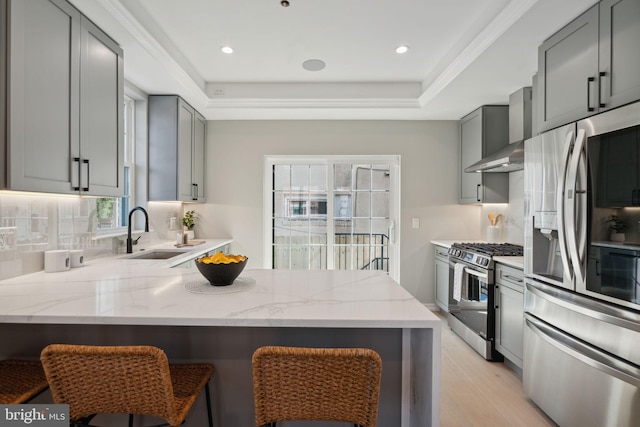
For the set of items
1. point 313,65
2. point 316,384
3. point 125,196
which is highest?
point 313,65

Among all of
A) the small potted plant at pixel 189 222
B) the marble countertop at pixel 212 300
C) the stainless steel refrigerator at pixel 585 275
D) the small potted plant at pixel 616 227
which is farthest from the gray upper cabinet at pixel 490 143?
the small potted plant at pixel 189 222

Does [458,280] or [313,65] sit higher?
[313,65]

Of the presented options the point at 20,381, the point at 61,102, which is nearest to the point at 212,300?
the point at 20,381

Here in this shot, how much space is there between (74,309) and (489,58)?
300 centimetres

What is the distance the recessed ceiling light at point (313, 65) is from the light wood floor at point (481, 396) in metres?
2.97

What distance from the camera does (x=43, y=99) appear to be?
173cm

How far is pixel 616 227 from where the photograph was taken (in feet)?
5.40

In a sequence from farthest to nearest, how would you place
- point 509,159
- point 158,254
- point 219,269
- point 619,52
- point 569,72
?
1. point 158,254
2. point 509,159
3. point 569,72
4. point 619,52
5. point 219,269

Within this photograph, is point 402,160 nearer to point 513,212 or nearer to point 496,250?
point 513,212

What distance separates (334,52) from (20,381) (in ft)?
9.93

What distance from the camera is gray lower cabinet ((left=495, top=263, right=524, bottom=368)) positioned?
2544mm

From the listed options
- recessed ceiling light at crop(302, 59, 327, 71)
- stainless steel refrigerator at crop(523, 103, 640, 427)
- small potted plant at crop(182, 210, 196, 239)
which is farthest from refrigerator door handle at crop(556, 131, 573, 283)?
small potted plant at crop(182, 210, 196, 239)

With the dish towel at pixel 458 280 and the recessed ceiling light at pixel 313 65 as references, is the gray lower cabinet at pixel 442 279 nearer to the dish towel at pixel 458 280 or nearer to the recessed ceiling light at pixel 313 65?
the dish towel at pixel 458 280

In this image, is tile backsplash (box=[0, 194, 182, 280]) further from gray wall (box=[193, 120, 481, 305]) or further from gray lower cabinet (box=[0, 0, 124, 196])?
gray wall (box=[193, 120, 481, 305])
